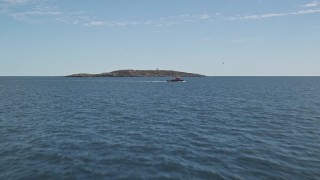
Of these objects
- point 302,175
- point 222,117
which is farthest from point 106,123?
point 302,175

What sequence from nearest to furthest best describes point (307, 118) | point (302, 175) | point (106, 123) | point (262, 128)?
1. point (302, 175)
2. point (262, 128)
3. point (106, 123)
4. point (307, 118)

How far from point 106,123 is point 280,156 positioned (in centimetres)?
2367

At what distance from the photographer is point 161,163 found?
23.1m

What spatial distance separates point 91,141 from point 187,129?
41.0ft

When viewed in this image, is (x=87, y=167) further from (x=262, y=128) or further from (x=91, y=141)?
(x=262, y=128)

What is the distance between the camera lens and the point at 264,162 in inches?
931

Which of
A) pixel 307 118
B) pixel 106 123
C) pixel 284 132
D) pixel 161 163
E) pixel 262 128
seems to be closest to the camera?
pixel 161 163

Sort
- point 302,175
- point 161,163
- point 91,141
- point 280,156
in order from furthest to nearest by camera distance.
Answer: point 91,141 → point 280,156 → point 161,163 → point 302,175

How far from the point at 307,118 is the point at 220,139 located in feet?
72.1

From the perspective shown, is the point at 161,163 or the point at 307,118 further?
the point at 307,118

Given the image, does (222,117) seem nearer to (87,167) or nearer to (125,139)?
(125,139)

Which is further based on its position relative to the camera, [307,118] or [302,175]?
[307,118]

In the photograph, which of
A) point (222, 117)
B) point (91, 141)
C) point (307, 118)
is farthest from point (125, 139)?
point (307, 118)

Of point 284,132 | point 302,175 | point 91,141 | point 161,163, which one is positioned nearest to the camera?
point 302,175
